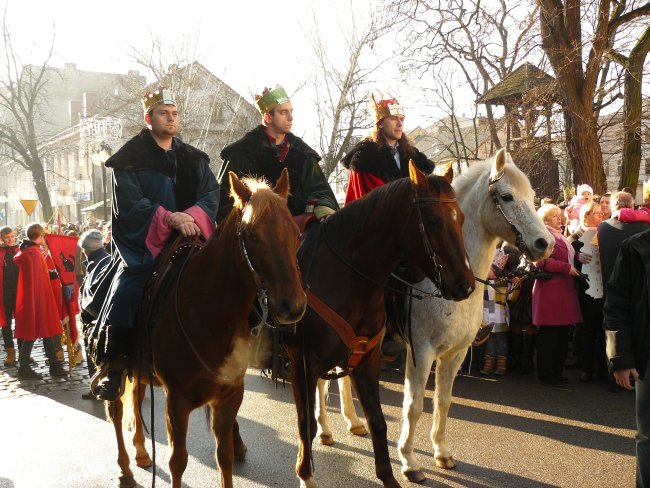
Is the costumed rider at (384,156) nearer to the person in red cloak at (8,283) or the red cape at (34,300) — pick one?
the red cape at (34,300)

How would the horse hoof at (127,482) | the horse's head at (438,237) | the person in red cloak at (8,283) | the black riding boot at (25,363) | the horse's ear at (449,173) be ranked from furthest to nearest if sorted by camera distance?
the person in red cloak at (8,283) < the black riding boot at (25,363) < the horse hoof at (127,482) < the horse's ear at (449,173) < the horse's head at (438,237)

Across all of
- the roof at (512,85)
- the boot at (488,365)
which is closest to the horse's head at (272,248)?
the boot at (488,365)

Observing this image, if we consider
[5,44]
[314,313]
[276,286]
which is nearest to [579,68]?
[314,313]

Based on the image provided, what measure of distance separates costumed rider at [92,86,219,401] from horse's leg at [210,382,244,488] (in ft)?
2.83

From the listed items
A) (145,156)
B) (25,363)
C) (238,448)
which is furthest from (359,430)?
(25,363)

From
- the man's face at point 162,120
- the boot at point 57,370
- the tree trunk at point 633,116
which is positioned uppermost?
the tree trunk at point 633,116

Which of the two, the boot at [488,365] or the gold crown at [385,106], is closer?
the gold crown at [385,106]

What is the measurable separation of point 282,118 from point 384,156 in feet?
3.19

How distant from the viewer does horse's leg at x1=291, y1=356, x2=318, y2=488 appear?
13.6 feet

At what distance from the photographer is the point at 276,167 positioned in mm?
5375

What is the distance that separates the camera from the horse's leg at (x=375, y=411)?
4199mm

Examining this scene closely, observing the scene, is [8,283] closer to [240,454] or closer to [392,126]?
[240,454]

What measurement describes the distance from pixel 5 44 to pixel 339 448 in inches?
1361

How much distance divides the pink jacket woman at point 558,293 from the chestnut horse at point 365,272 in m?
3.94
